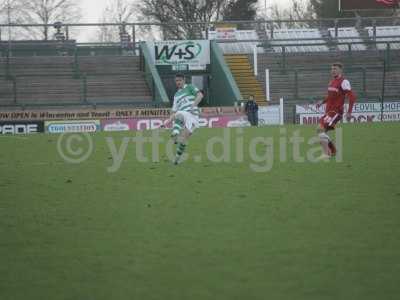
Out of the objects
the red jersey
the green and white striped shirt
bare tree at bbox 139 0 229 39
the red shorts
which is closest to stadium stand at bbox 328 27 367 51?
bare tree at bbox 139 0 229 39

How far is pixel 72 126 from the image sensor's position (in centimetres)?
3628

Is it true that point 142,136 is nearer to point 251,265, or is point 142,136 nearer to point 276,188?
point 276,188

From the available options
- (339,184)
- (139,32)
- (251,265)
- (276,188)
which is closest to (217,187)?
(276,188)

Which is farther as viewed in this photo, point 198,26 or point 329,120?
point 198,26

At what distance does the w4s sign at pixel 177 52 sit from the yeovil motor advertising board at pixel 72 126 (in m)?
11.4

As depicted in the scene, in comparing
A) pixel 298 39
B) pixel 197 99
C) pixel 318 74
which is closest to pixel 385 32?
pixel 298 39

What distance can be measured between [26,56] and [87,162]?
101 ft

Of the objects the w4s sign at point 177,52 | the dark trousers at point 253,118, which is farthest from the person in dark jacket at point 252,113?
the w4s sign at point 177,52

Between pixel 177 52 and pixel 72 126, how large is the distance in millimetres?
12220

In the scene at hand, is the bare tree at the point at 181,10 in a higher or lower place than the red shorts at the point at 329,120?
higher

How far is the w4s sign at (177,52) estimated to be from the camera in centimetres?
4697

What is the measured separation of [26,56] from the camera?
1893 inches

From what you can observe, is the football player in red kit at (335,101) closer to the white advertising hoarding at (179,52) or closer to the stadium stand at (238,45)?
the white advertising hoarding at (179,52)

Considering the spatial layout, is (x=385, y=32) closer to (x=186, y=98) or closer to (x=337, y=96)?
(x=337, y=96)
